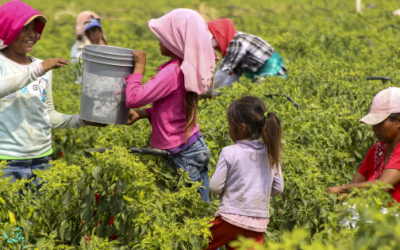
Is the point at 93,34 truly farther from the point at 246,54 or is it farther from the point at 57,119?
the point at 57,119

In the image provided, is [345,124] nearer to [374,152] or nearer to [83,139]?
[374,152]

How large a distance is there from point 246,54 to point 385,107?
3.03 meters

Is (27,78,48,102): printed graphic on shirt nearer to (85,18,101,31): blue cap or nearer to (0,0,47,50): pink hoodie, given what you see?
(0,0,47,50): pink hoodie

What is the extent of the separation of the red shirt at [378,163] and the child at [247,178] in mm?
757

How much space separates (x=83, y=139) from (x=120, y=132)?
155 centimetres

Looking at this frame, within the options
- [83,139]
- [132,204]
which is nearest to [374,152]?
[132,204]

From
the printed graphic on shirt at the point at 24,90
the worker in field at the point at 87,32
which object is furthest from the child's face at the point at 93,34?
the printed graphic on shirt at the point at 24,90

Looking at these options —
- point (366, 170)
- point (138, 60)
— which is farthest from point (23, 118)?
point (366, 170)

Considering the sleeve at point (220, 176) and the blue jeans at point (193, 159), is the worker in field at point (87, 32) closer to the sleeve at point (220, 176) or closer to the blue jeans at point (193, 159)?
the blue jeans at point (193, 159)

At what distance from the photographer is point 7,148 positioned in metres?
3.22

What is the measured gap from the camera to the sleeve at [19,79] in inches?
119

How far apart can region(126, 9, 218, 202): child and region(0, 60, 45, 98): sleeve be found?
54cm

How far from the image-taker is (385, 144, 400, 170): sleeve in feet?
10.0

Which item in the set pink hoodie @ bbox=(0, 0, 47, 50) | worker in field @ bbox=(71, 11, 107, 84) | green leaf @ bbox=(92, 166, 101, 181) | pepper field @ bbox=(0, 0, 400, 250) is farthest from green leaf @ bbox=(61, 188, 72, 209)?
worker in field @ bbox=(71, 11, 107, 84)
